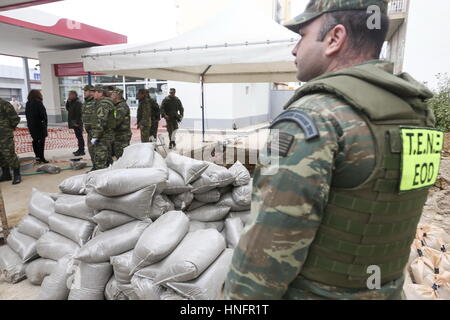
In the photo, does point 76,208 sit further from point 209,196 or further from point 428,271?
point 428,271

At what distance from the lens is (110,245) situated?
1.88 metres

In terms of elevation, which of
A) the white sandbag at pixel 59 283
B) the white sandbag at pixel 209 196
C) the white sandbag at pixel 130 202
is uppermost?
the white sandbag at pixel 130 202

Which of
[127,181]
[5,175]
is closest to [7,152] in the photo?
[5,175]

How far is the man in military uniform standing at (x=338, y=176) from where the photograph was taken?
690 mm

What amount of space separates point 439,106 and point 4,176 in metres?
6.61

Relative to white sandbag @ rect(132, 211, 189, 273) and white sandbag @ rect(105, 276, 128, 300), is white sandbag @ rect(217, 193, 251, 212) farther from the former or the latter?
white sandbag @ rect(105, 276, 128, 300)

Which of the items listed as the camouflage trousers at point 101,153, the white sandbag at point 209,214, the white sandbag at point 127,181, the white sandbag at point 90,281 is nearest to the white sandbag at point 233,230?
the white sandbag at point 209,214

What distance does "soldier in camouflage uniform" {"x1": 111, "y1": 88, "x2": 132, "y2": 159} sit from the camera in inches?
191

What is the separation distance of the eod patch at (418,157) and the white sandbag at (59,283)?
81.1 inches

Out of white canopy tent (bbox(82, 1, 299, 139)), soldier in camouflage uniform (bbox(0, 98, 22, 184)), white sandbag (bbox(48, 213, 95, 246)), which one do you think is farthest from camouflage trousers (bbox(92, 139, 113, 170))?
white sandbag (bbox(48, 213, 95, 246))

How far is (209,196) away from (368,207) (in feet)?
5.73

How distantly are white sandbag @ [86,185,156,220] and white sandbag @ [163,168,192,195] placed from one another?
0.22m

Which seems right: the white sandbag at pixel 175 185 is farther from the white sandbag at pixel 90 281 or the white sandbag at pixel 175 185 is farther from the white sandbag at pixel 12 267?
the white sandbag at pixel 12 267

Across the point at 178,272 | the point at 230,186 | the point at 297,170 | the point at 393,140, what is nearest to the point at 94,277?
the point at 178,272
